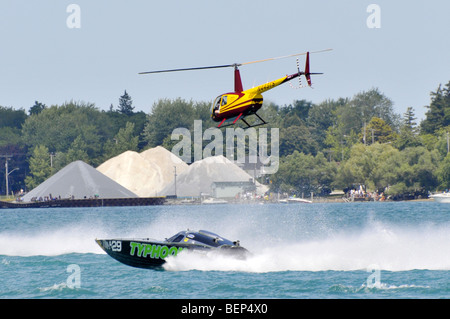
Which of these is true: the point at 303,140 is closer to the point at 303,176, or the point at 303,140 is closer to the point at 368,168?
the point at 303,176

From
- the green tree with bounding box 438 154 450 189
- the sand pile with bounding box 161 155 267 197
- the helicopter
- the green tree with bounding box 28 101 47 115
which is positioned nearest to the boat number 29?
the helicopter

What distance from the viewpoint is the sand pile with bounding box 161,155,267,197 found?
114250 mm

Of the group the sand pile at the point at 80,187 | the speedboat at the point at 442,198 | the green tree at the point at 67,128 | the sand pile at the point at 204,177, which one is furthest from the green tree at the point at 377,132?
the green tree at the point at 67,128

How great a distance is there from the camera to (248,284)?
84.7 feet

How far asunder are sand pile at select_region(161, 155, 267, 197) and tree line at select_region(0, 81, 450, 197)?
241 inches

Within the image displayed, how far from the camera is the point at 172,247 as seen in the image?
92.2 ft

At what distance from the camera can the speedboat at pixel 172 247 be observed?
2795cm

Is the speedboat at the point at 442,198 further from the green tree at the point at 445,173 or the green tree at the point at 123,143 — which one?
the green tree at the point at 123,143

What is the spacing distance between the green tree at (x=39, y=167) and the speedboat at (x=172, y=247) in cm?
10581

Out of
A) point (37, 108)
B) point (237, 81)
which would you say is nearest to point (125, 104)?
point (37, 108)

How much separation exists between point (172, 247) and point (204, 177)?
8759 centimetres
